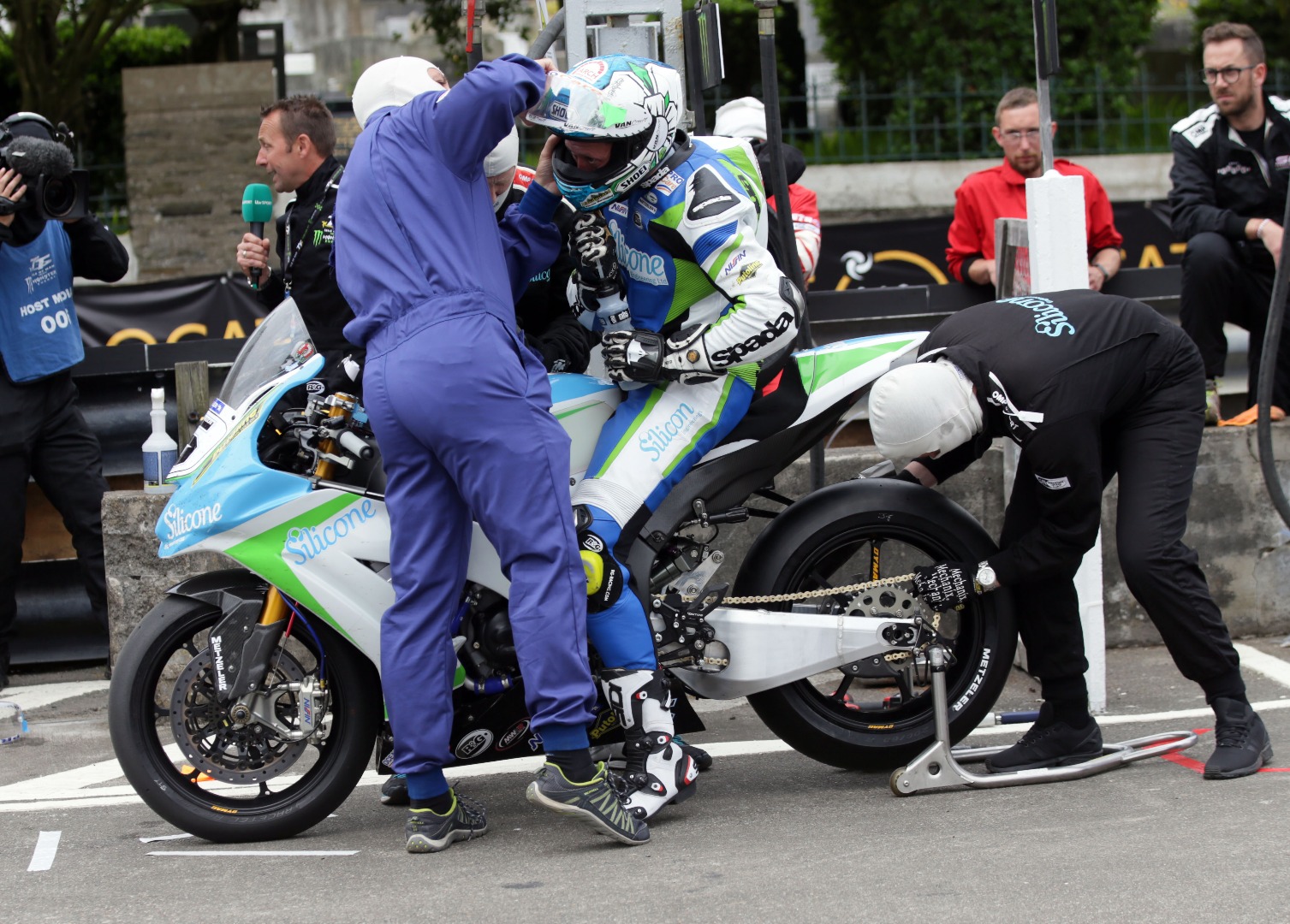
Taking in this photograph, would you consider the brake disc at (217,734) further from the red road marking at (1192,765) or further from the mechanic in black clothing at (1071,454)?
the red road marking at (1192,765)

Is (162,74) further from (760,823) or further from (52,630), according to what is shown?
(760,823)

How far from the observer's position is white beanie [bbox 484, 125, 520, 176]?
432cm

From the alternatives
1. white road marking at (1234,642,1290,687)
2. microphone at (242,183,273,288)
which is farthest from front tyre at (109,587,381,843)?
white road marking at (1234,642,1290,687)

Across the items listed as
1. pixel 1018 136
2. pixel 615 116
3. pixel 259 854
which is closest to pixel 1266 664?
pixel 1018 136

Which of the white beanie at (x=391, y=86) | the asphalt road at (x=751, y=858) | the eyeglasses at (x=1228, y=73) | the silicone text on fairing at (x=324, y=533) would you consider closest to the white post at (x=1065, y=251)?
the asphalt road at (x=751, y=858)

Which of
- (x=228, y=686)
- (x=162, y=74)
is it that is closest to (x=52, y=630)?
(x=228, y=686)

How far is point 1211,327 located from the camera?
6117 millimetres

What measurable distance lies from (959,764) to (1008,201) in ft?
10.9

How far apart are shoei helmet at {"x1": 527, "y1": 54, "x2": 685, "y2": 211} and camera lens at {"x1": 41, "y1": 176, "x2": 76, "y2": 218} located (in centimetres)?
262

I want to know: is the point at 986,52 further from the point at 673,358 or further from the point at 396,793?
the point at 396,793

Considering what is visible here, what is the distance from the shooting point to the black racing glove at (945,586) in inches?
167

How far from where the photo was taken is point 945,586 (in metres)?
4.25

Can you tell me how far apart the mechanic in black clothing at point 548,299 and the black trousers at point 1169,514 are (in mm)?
1327

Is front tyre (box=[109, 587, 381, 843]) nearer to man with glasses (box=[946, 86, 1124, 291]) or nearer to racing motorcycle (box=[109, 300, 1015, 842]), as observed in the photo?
racing motorcycle (box=[109, 300, 1015, 842])
